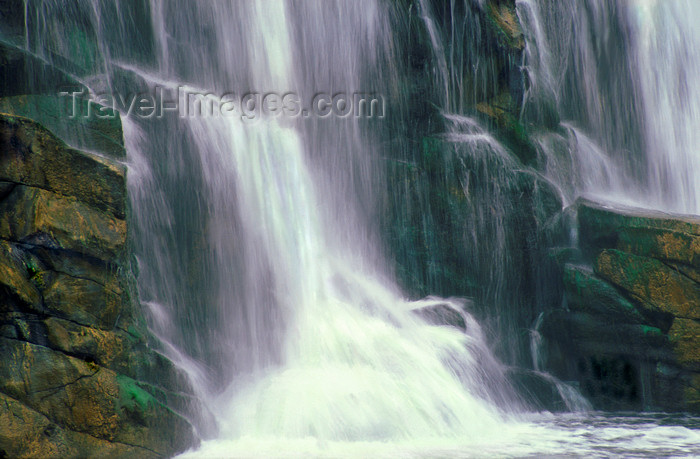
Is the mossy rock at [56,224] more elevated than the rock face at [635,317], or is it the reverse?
the mossy rock at [56,224]

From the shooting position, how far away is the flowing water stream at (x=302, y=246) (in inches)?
381

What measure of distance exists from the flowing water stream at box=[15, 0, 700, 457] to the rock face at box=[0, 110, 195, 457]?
4.20 ft

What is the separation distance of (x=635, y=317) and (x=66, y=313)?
9199 millimetres

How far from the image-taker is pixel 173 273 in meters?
10.9

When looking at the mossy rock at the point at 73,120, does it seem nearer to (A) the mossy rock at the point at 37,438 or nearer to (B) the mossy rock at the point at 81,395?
(B) the mossy rock at the point at 81,395

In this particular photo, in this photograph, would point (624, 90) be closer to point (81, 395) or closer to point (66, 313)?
point (66, 313)

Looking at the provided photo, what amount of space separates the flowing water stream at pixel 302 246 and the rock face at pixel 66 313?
1280 millimetres

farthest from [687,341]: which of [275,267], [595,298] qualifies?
[275,267]

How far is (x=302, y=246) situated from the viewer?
12055 mm

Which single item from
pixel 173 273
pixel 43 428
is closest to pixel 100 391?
pixel 43 428

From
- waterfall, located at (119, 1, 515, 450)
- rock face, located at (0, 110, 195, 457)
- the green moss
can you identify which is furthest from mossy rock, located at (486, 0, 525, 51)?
the green moss

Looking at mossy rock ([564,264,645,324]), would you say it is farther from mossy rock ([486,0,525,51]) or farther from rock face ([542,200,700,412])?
mossy rock ([486,0,525,51])

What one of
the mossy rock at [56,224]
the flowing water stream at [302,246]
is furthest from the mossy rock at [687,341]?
the mossy rock at [56,224]

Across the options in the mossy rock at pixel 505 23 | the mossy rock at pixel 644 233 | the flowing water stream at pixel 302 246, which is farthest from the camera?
the mossy rock at pixel 505 23
